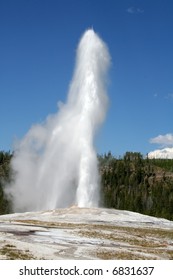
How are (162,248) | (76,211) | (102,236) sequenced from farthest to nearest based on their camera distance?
(76,211)
(102,236)
(162,248)

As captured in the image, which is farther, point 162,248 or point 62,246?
Answer: point 162,248

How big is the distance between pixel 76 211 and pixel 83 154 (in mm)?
18148

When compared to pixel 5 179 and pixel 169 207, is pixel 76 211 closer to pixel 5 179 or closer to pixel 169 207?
pixel 169 207

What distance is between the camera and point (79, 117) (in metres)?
91.6

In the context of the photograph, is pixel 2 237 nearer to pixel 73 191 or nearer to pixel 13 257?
pixel 13 257

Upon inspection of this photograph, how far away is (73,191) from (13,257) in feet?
196

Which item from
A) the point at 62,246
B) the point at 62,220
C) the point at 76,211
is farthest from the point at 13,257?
the point at 76,211

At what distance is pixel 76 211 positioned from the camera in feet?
233

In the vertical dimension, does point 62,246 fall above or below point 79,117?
below
